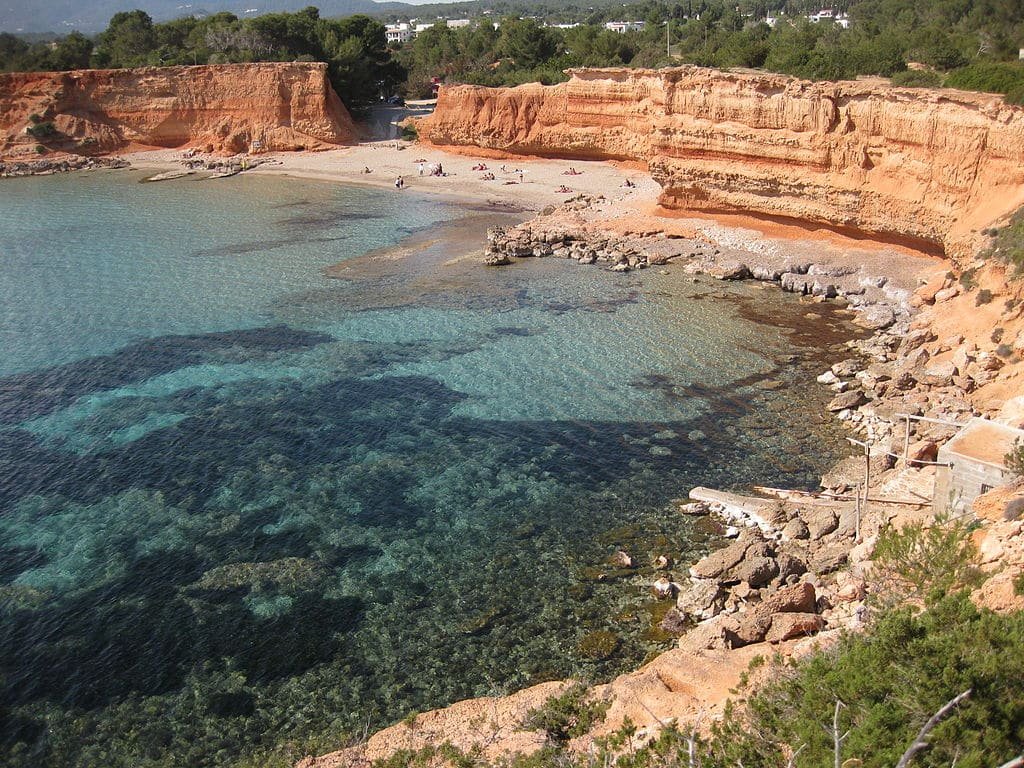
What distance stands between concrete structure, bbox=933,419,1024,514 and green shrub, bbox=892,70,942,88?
1078 inches

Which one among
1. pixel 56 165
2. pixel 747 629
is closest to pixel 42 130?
pixel 56 165

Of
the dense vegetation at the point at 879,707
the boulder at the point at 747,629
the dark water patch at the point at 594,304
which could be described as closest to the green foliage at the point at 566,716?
the dense vegetation at the point at 879,707

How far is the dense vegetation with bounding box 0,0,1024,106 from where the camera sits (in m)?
49.4

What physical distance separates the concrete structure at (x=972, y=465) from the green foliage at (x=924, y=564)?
132 centimetres

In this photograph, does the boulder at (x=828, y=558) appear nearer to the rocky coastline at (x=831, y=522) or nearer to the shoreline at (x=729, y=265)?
the rocky coastline at (x=831, y=522)

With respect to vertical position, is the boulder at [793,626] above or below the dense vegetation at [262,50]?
below

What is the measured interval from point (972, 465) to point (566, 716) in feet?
32.5

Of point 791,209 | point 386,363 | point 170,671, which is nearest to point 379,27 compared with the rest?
point 791,209

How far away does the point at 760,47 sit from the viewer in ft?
188

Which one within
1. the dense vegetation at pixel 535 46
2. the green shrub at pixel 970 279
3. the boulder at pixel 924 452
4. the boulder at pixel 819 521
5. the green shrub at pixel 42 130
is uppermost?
the dense vegetation at pixel 535 46

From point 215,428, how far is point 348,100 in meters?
60.9

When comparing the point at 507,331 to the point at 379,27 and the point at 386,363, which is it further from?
the point at 379,27

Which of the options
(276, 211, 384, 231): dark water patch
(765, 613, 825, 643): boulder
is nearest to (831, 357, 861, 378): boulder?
(765, 613, 825, 643): boulder

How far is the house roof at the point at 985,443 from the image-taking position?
17.0 meters
